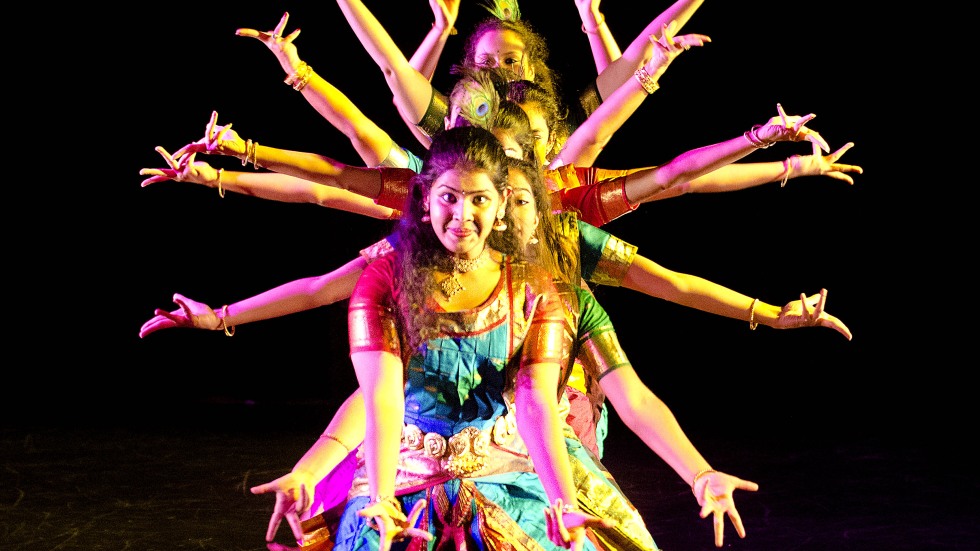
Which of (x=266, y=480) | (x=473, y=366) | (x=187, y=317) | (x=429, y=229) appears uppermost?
(x=429, y=229)

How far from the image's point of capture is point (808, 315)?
2.46m

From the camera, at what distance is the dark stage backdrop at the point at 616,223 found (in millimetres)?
4859

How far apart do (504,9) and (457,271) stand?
1.36 m

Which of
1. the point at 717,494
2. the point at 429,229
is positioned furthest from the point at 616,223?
the point at 717,494

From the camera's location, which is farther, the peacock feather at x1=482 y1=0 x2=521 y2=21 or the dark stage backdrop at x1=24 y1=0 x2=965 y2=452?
the dark stage backdrop at x1=24 y1=0 x2=965 y2=452

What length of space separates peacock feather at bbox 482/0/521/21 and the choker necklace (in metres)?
1.29

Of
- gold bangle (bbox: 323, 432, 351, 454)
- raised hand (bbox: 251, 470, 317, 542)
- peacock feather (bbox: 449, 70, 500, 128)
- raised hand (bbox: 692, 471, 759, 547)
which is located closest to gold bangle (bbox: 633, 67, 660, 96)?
peacock feather (bbox: 449, 70, 500, 128)

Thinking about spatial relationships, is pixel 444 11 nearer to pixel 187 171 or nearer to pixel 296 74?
pixel 296 74

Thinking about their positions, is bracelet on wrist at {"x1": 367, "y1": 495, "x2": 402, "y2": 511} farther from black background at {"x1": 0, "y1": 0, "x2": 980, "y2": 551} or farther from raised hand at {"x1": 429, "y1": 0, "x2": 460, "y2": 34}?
black background at {"x1": 0, "y1": 0, "x2": 980, "y2": 551}

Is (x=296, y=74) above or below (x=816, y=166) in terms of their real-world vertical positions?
above

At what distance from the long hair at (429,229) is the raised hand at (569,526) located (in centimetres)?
38

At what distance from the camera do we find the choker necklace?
2.01 metres

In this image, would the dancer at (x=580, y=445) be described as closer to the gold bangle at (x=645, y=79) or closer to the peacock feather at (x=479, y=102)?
the peacock feather at (x=479, y=102)

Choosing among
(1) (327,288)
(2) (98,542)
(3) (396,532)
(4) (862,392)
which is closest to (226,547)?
(2) (98,542)
